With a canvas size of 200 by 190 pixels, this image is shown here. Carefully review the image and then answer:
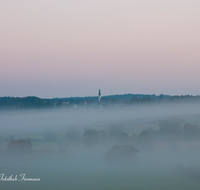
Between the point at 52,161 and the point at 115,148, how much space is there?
7968 mm

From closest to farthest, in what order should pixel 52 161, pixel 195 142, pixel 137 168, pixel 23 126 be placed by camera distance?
pixel 137 168 → pixel 52 161 → pixel 195 142 → pixel 23 126

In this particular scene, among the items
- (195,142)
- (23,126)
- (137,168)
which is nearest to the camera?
(137,168)

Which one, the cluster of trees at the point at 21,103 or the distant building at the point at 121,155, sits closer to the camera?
the distant building at the point at 121,155

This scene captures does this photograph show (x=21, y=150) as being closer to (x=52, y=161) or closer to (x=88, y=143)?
(x=52, y=161)

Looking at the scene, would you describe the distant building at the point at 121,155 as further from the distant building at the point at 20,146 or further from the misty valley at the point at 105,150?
the distant building at the point at 20,146

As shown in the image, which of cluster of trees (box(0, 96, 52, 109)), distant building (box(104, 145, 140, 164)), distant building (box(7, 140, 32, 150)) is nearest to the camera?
distant building (box(104, 145, 140, 164))

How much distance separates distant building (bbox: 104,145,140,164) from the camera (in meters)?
39.8

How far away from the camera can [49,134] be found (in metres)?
58.3

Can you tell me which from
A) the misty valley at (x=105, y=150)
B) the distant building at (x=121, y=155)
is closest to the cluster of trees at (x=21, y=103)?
the misty valley at (x=105, y=150)

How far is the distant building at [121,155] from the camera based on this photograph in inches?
1567

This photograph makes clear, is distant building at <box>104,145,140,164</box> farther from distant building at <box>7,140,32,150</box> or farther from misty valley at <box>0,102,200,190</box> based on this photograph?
distant building at <box>7,140,32,150</box>

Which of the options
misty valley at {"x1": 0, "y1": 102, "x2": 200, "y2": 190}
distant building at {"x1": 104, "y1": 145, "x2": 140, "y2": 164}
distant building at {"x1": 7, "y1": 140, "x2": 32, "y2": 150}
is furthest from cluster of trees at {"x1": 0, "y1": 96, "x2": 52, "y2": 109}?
distant building at {"x1": 104, "y1": 145, "x2": 140, "y2": 164}

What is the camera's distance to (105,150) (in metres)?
45.8

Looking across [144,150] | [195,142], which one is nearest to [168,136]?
[195,142]
